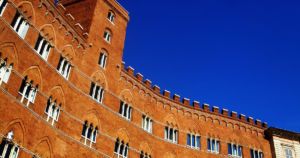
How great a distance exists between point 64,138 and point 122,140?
6426 millimetres

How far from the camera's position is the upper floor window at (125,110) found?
29906mm

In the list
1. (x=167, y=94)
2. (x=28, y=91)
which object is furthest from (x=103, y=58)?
(x=28, y=91)

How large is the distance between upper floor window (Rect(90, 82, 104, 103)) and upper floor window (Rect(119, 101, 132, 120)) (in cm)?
271

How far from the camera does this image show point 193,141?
34188mm

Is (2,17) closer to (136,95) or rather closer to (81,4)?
(81,4)

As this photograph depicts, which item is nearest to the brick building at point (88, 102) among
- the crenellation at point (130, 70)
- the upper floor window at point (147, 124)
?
the upper floor window at point (147, 124)

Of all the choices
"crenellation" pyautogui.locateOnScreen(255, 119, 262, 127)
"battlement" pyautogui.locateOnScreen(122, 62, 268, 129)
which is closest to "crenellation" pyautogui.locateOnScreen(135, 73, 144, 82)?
"battlement" pyautogui.locateOnScreen(122, 62, 268, 129)

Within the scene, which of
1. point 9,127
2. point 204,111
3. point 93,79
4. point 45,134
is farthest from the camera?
point 204,111

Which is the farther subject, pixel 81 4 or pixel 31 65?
pixel 81 4

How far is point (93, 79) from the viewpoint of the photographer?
27.5 metres

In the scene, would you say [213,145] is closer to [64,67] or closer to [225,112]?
[225,112]

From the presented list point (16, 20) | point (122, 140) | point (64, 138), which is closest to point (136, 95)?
point (122, 140)

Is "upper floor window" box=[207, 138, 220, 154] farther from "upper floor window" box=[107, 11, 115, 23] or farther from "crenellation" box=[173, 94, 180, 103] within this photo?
"upper floor window" box=[107, 11, 115, 23]

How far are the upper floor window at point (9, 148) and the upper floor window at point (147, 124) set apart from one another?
46.7ft
